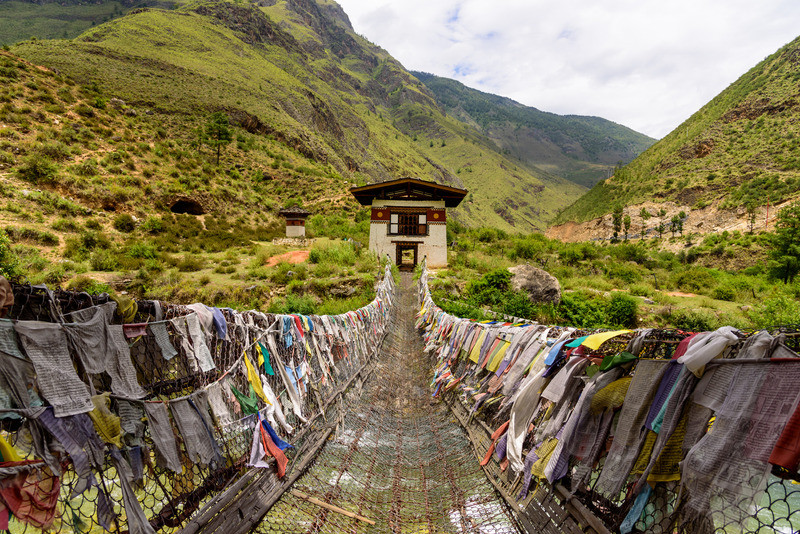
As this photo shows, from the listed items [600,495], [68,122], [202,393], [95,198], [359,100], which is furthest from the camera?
[359,100]

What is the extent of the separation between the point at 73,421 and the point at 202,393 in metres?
1.02

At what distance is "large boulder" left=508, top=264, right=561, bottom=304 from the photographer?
51.5 feet

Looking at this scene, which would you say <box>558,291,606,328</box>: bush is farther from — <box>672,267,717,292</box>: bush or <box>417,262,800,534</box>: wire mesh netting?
<box>417,262,800,534</box>: wire mesh netting

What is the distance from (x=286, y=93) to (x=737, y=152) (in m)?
75.7

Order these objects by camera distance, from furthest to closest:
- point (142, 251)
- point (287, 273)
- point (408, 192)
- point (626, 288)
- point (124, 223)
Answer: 1. point (408, 192)
2. point (626, 288)
3. point (124, 223)
4. point (142, 251)
5. point (287, 273)

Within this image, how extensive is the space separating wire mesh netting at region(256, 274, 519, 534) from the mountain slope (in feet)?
143

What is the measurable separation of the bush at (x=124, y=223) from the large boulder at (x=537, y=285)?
77.1 feet

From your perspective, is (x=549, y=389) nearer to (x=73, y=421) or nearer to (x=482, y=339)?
(x=482, y=339)

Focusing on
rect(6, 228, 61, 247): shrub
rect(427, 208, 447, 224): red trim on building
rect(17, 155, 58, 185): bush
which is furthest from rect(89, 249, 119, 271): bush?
rect(427, 208, 447, 224): red trim on building

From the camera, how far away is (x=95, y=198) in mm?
20594

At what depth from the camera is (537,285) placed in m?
15.9

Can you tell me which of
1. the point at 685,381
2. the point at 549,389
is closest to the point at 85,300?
the point at 549,389

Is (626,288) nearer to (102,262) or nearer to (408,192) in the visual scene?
(408,192)

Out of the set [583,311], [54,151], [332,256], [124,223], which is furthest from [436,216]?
[54,151]
